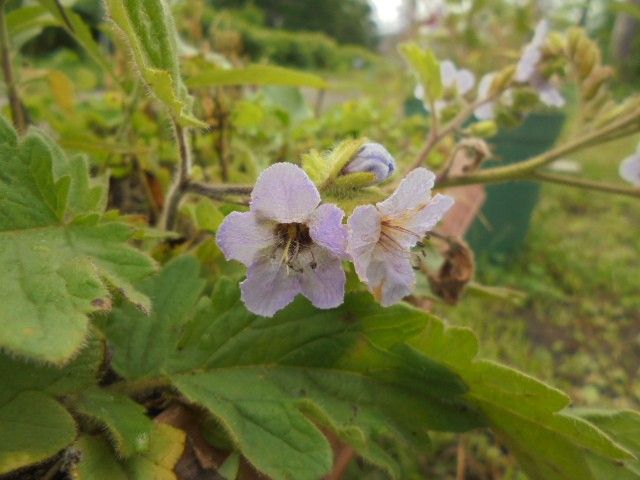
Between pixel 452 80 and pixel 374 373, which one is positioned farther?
pixel 452 80

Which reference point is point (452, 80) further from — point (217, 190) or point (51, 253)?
point (51, 253)

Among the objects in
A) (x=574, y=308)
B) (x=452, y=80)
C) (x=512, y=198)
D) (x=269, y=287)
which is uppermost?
(x=452, y=80)

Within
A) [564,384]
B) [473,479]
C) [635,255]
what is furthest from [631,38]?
[473,479]

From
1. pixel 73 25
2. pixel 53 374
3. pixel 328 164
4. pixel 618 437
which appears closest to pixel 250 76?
pixel 73 25

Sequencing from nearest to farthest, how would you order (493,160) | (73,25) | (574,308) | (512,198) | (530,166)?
(73,25)
(530,166)
(493,160)
(574,308)
(512,198)

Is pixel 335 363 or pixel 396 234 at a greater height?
pixel 396 234

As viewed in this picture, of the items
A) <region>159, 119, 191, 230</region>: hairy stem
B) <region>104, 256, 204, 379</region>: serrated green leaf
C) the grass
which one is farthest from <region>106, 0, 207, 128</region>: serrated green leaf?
the grass
